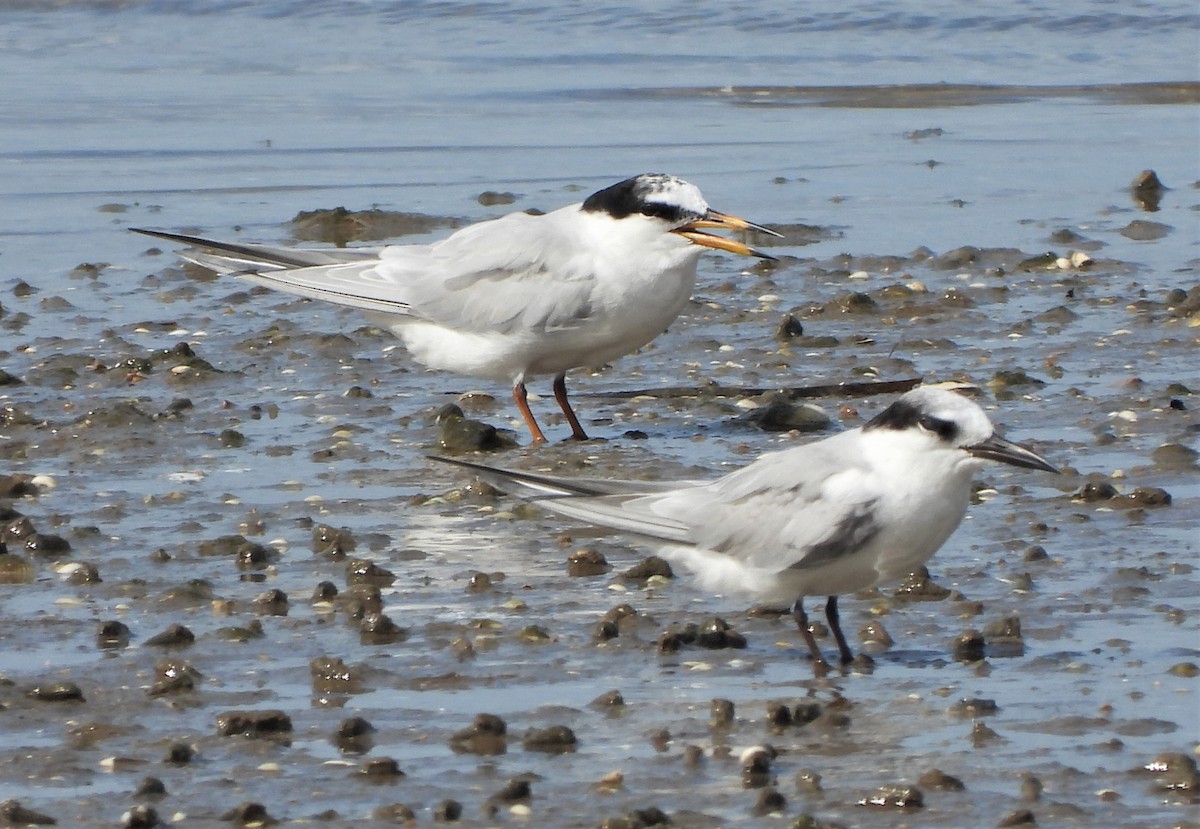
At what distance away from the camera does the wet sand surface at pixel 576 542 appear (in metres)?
Answer: 3.83

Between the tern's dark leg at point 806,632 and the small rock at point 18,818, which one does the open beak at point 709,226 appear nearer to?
the tern's dark leg at point 806,632

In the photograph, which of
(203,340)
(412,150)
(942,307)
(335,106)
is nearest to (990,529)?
(942,307)

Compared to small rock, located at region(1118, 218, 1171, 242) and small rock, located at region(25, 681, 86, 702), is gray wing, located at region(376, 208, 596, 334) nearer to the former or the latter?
small rock, located at region(25, 681, 86, 702)

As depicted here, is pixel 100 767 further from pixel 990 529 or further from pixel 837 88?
pixel 837 88

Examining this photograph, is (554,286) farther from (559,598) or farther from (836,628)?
(836,628)

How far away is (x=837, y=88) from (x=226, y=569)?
30.5 ft

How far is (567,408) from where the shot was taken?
670cm

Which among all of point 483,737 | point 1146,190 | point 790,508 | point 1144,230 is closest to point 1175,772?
point 790,508

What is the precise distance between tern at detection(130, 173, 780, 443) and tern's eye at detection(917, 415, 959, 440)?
2116 mm

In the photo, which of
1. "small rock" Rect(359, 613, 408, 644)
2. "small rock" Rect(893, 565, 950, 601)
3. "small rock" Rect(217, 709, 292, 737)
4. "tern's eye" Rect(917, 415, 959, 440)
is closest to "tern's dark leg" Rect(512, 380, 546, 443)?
"small rock" Rect(893, 565, 950, 601)

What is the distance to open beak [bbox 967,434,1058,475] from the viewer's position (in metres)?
4.30

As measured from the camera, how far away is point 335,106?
1312 centimetres

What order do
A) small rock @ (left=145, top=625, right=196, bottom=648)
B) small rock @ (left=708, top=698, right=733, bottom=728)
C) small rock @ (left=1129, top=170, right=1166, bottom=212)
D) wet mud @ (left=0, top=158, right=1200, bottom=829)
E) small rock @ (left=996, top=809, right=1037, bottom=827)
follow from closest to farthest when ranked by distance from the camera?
small rock @ (left=996, top=809, right=1037, bottom=827)
wet mud @ (left=0, top=158, right=1200, bottom=829)
small rock @ (left=708, top=698, right=733, bottom=728)
small rock @ (left=145, top=625, right=196, bottom=648)
small rock @ (left=1129, top=170, right=1166, bottom=212)

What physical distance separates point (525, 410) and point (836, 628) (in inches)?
91.1
